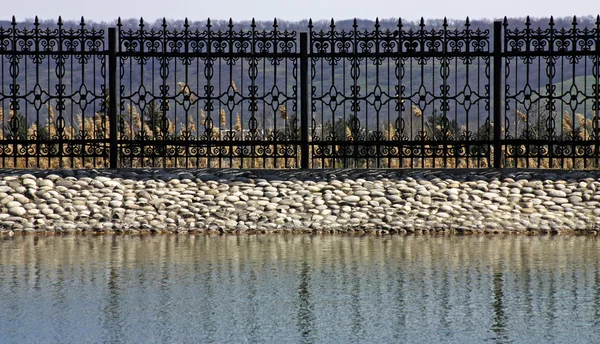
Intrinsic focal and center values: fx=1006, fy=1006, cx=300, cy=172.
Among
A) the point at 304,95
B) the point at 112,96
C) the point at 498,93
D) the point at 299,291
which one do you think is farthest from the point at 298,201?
the point at 299,291

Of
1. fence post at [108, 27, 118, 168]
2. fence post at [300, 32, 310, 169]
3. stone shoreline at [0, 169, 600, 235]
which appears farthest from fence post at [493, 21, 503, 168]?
fence post at [108, 27, 118, 168]

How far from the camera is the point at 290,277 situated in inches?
472

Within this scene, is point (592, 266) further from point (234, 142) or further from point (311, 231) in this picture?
point (234, 142)

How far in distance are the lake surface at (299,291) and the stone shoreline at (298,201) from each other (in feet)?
5.29

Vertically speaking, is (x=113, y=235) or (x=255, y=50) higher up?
(x=255, y=50)

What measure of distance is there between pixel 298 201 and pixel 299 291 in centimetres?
740

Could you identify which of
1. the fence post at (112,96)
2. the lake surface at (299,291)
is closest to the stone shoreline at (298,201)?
the fence post at (112,96)

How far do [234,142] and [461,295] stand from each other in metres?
9.80

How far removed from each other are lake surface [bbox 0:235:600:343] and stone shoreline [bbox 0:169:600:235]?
5.29ft

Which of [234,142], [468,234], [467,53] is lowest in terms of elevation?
[468,234]

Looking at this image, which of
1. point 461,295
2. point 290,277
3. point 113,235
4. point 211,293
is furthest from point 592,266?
point 113,235

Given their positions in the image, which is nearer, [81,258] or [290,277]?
[290,277]

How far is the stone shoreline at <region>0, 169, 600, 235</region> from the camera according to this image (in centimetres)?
1781

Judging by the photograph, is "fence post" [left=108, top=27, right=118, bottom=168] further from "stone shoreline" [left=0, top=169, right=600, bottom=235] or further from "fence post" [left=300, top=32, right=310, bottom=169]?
"fence post" [left=300, top=32, right=310, bottom=169]
